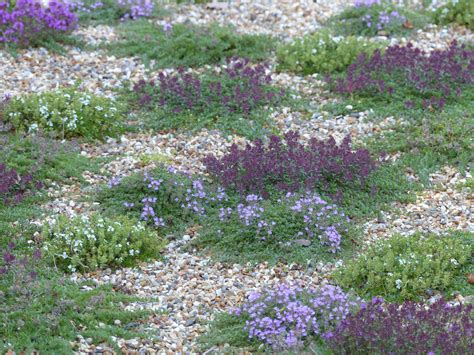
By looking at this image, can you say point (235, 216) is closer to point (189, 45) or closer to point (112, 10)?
point (189, 45)

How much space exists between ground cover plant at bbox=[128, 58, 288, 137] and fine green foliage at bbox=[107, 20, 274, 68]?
0.63 m

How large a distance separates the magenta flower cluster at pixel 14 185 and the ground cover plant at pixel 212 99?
5.64ft

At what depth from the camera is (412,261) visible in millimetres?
6434

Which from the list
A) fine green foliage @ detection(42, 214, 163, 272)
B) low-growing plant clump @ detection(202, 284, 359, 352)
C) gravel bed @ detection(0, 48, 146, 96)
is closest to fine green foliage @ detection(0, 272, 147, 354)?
fine green foliage @ detection(42, 214, 163, 272)

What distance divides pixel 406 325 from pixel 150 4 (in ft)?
24.0

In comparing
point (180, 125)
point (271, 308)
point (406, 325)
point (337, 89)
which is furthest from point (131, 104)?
point (406, 325)

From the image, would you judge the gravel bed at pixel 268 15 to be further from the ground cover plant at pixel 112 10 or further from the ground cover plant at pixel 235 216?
the ground cover plant at pixel 235 216

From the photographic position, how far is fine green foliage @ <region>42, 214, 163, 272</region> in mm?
A: 6590

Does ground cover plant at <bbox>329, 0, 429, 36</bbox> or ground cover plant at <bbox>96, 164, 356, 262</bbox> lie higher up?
ground cover plant at <bbox>329, 0, 429, 36</bbox>

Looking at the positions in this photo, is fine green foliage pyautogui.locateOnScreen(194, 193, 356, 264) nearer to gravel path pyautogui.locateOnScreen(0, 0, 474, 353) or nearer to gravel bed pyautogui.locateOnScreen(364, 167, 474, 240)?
gravel path pyautogui.locateOnScreen(0, 0, 474, 353)

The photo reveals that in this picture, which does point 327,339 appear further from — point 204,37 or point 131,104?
point 204,37

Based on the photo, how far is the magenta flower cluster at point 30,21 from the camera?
10.2 meters

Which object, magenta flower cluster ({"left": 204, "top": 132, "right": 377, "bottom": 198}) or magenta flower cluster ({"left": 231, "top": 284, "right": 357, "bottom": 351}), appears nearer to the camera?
magenta flower cluster ({"left": 231, "top": 284, "right": 357, "bottom": 351})

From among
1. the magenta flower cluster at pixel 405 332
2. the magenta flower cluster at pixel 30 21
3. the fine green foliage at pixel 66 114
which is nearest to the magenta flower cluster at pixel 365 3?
the magenta flower cluster at pixel 30 21
